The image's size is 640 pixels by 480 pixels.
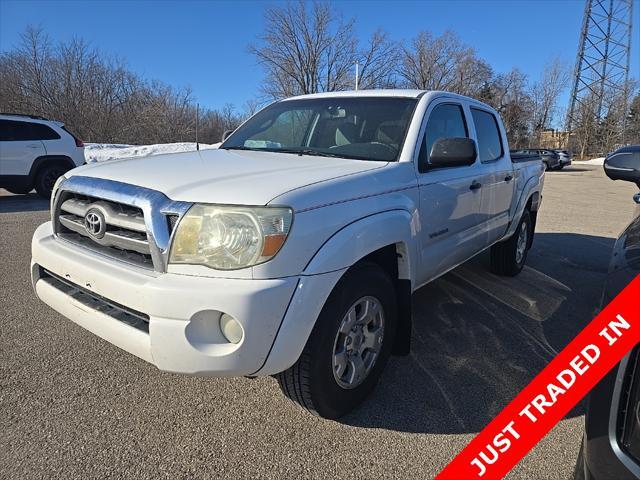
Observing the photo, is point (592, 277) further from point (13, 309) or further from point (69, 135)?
point (69, 135)

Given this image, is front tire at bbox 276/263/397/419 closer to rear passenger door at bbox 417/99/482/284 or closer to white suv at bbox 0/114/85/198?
rear passenger door at bbox 417/99/482/284

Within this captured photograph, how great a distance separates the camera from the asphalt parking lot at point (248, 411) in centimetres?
199

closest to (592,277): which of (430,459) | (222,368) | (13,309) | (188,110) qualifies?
(430,459)

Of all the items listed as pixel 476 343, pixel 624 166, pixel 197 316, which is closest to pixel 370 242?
pixel 197 316

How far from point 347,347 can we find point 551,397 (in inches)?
45.1

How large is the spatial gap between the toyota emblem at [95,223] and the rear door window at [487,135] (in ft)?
10.0

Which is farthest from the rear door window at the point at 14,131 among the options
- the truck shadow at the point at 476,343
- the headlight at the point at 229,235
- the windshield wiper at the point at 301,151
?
the headlight at the point at 229,235

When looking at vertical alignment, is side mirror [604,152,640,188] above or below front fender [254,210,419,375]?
above

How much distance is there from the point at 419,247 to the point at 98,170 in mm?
1950

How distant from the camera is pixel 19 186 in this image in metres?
9.53

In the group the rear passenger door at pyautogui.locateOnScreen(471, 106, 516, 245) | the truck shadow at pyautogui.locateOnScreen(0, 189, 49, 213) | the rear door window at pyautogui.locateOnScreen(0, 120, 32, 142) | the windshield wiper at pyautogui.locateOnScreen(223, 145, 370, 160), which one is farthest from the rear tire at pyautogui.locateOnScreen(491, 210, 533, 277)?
the rear door window at pyautogui.locateOnScreen(0, 120, 32, 142)

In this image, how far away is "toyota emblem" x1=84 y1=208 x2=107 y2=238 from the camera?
83.7 inches

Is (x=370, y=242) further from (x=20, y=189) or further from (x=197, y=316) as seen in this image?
(x=20, y=189)

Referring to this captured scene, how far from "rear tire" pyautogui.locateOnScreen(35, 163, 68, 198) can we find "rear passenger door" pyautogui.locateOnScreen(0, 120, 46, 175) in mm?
290
